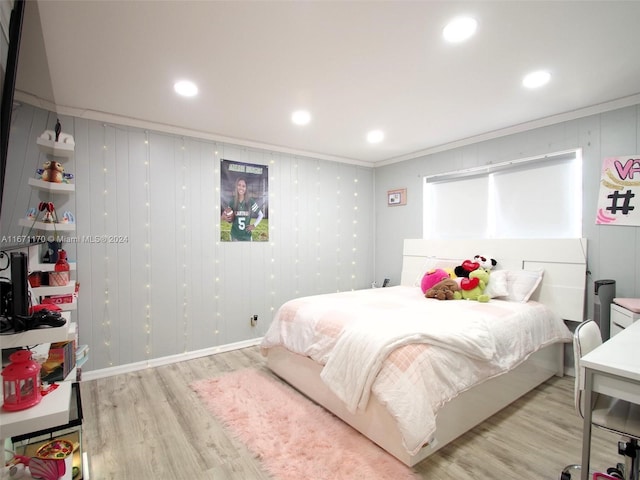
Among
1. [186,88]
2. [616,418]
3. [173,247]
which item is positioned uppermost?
[186,88]

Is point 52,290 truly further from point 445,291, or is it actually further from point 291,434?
point 445,291

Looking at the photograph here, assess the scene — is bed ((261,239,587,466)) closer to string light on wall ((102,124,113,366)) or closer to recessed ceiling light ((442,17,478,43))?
string light on wall ((102,124,113,366))

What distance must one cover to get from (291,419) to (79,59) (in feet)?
9.28

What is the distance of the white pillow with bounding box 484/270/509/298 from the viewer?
10.2 ft

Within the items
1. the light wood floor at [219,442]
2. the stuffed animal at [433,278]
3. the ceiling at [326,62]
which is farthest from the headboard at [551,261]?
the ceiling at [326,62]

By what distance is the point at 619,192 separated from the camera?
2748mm

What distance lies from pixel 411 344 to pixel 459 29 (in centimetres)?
183

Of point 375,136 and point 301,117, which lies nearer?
point 301,117

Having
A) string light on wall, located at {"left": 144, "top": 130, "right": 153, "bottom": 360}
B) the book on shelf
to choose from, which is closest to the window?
string light on wall, located at {"left": 144, "top": 130, "right": 153, "bottom": 360}

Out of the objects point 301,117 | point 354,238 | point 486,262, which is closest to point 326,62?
point 301,117

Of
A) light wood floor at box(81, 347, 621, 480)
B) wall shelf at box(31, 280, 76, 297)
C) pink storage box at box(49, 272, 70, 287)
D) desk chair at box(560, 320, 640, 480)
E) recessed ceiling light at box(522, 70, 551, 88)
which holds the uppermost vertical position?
recessed ceiling light at box(522, 70, 551, 88)

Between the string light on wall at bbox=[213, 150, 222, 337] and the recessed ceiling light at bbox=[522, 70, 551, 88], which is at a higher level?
the recessed ceiling light at bbox=[522, 70, 551, 88]

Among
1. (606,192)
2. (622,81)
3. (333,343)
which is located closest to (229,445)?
(333,343)

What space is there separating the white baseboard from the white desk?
320 cm
